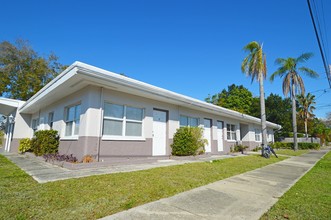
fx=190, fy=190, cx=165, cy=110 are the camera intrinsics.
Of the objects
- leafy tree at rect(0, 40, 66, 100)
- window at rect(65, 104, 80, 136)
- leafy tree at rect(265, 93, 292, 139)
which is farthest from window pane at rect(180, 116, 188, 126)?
leafy tree at rect(265, 93, 292, 139)

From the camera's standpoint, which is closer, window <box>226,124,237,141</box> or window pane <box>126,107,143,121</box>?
window pane <box>126,107,143,121</box>

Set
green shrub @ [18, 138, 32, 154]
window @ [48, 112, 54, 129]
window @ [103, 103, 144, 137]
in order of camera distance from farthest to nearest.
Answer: green shrub @ [18, 138, 32, 154]
window @ [48, 112, 54, 129]
window @ [103, 103, 144, 137]

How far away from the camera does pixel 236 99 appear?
142ft

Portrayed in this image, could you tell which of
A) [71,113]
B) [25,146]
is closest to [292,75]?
[71,113]

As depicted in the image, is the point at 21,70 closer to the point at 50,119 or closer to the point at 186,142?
the point at 50,119

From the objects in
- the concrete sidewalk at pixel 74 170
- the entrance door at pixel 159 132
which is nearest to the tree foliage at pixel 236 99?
the entrance door at pixel 159 132

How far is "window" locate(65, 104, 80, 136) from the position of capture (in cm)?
877

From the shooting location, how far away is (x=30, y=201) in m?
3.28

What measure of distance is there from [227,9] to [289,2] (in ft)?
11.2

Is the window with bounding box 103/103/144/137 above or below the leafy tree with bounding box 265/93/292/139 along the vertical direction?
below

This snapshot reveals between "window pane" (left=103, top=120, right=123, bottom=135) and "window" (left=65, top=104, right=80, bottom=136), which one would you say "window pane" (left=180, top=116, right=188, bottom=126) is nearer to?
"window pane" (left=103, top=120, right=123, bottom=135)

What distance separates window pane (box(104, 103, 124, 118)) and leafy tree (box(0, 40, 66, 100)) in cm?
2278

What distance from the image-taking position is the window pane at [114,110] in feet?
27.2

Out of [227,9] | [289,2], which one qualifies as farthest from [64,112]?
[289,2]
